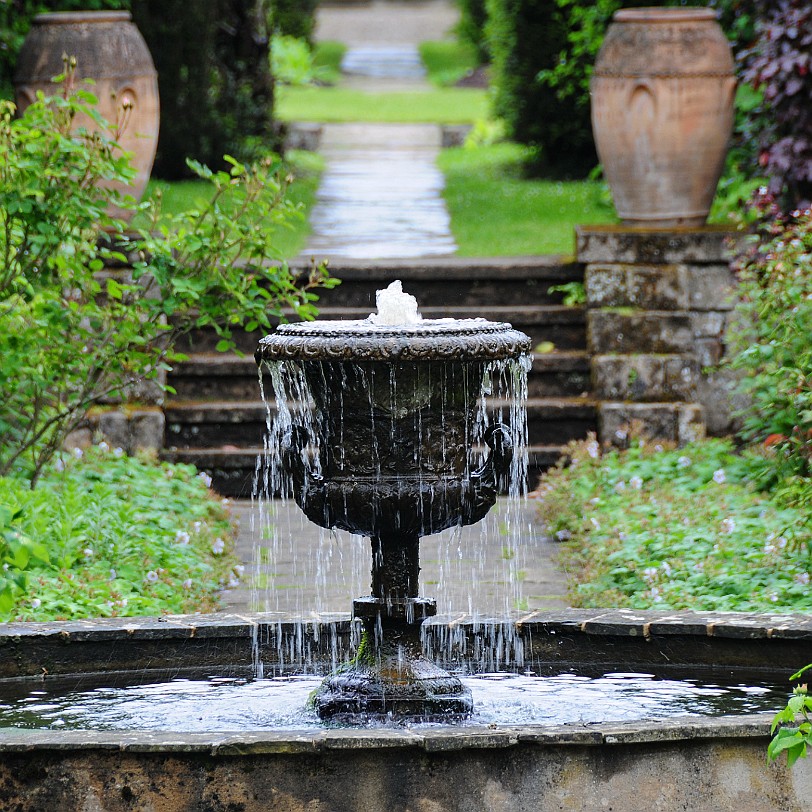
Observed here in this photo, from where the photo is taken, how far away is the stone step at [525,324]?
953 centimetres

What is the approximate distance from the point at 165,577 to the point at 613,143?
4.39 m

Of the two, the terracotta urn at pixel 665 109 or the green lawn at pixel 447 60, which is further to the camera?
the green lawn at pixel 447 60

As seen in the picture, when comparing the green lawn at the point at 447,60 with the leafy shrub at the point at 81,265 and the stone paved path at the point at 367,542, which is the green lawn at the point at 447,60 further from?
the leafy shrub at the point at 81,265

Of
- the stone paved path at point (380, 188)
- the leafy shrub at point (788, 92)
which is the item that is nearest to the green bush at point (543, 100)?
the stone paved path at point (380, 188)

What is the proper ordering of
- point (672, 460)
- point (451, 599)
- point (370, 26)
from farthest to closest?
1. point (370, 26)
2. point (672, 460)
3. point (451, 599)

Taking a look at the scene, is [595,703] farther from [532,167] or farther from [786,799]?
[532,167]

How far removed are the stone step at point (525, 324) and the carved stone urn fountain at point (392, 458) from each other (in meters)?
4.56

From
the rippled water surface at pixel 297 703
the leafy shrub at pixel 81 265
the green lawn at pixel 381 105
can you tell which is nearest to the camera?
the rippled water surface at pixel 297 703

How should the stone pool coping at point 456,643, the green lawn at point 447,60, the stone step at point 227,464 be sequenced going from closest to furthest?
the stone pool coping at point 456,643 < the stone step at point 227,464 < the green lawn at point 447,60

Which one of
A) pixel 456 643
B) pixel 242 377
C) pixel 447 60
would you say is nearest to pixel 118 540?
pixel 456 643

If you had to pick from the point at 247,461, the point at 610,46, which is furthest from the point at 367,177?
the point at 247,461

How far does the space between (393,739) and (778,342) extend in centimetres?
427

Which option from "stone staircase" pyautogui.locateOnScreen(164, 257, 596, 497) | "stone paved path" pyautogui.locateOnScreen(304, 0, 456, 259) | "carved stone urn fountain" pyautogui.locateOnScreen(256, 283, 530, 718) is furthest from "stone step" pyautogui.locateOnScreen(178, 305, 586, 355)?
"carved stone urn fountain" pyautogui.locateOnScreen(256, 283, 530, 718)

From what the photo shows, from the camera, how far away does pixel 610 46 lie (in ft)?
31.7
